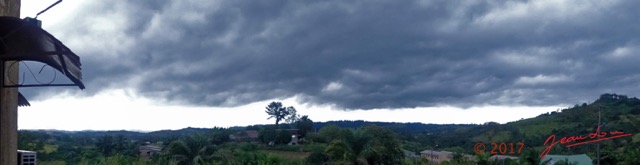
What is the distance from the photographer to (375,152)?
31438mm

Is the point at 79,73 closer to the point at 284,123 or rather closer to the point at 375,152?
the point at 375,152

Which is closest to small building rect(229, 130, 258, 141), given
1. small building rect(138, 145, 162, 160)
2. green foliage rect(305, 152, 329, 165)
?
green foliage rect(305, 152, 329, 165)

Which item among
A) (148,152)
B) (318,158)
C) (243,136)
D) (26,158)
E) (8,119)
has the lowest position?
(318,158)

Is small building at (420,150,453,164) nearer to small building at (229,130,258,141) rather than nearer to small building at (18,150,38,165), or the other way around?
small building at (229,130,258,141)

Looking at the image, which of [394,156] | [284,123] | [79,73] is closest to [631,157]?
[394,156]

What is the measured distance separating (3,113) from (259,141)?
47.8m

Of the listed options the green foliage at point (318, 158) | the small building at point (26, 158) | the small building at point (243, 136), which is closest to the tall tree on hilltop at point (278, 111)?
the small building at point (243, 136)

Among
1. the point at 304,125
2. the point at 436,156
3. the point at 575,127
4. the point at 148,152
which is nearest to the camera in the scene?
the point at 148,152

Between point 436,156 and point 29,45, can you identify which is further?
point 436,156

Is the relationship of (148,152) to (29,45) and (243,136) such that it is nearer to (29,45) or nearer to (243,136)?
(29,45)

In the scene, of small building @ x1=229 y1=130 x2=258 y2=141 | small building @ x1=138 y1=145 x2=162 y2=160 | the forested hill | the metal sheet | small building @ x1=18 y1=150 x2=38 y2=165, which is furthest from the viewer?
small building @ x1=229 y1=130 x2=258 y2=141

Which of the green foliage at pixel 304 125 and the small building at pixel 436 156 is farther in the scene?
the green foliage at pixel 304 125

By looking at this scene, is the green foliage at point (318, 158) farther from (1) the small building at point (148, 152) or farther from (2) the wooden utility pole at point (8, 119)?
(2) the wooden utility pole at point (8, 119)

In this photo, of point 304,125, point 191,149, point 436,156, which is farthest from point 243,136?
point 191,149
